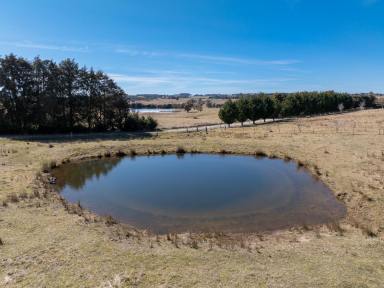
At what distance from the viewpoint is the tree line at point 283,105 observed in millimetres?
65250

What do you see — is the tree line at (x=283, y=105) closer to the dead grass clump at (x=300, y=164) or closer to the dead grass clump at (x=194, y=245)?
the dead grass clump at (x=300, y=164)

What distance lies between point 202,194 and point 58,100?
3874 cm

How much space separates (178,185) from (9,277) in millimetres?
14034

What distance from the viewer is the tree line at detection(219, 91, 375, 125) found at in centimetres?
6525

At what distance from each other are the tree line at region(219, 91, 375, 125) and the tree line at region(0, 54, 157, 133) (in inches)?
737

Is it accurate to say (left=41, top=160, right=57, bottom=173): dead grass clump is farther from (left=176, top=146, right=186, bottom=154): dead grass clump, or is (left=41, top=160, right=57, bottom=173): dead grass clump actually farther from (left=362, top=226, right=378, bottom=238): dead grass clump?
(left=362, top=226, right=378, bottom=238): dead grass clump

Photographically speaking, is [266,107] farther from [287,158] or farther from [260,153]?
[287,158]

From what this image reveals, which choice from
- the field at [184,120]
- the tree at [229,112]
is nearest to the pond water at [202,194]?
the tree at [229,112]

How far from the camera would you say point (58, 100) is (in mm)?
50125

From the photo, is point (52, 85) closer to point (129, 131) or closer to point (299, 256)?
point (129, 131)

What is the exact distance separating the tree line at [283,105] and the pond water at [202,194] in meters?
34.5

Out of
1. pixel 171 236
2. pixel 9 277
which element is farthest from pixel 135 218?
pixel 9 277

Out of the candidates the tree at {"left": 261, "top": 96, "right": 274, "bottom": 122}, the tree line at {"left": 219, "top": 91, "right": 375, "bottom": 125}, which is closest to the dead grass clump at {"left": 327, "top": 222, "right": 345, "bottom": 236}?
the tree line at {"left": 219, "top": 91, "right": 375, "bottom": 125}

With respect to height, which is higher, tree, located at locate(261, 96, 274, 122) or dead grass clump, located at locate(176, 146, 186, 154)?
tree, located at locate(261, 96, 274, 122)
